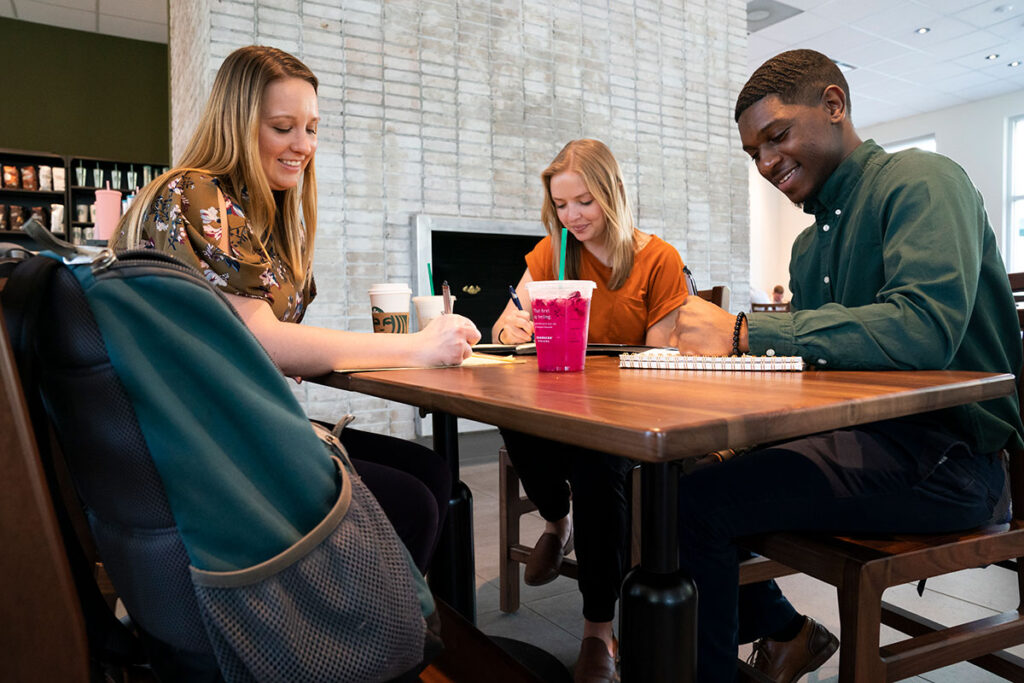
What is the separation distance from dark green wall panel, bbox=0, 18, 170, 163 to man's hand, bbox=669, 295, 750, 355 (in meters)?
6.76

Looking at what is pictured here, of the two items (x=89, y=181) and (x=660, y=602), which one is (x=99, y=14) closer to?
(x=89, y=181)

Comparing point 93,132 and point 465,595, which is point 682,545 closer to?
point 465,595

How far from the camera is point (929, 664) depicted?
0.89 m

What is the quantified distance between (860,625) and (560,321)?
20.9 inches

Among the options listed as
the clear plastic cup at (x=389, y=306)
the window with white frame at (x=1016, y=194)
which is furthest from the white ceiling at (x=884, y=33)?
the clear plastic cup at (x=389, y=306)

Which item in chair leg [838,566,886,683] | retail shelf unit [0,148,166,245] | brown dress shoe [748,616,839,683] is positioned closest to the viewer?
chair leg [838,566,886,683]

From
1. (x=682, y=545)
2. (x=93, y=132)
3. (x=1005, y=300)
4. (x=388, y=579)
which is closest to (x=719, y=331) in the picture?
(x=682, y=545)

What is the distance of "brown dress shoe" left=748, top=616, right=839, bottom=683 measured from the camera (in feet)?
3.97

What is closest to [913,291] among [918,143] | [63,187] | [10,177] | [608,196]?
[608,196]

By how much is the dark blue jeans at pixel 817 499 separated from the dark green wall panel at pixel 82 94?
694 cm

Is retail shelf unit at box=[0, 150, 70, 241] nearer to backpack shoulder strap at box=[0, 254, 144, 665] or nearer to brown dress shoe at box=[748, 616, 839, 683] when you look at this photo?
backpack shoulder strap at box=[0, 254, 144, 665]

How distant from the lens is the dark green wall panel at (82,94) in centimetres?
593

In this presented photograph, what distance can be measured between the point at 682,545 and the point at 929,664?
1.16 ft

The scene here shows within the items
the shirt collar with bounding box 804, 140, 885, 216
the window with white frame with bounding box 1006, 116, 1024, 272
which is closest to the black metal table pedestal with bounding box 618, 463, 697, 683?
the shirt collar with bounding box 804, 140, 885, 216
